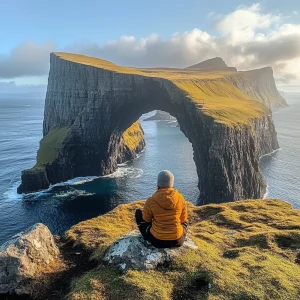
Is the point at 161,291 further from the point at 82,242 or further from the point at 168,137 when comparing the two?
the point at 168,137

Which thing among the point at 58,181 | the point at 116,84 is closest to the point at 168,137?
the point at 116,84

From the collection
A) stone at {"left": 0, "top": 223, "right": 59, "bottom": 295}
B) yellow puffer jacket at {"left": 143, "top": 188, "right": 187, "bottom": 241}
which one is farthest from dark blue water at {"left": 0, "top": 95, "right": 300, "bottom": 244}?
yellow puffer jacket at {"left": 143, "top": 188, "right": 187, "bottom": 241}

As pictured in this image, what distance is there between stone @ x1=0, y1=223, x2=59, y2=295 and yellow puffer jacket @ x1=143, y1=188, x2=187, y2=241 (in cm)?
601

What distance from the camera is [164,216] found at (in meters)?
15.4

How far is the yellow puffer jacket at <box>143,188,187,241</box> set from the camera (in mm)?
15297

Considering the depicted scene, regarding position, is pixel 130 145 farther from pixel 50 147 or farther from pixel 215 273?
pixel 215 273

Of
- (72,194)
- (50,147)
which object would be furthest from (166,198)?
(50,147)

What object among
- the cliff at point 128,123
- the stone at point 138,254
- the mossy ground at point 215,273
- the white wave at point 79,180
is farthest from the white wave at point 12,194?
the stone at point 138,254

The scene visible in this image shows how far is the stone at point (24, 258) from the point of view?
598 inches

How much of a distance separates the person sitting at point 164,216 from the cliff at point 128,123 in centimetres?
5648

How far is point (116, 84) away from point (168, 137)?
74769mm

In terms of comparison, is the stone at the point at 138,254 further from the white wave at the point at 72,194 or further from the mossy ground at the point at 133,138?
the mossy ground at the point at 133,138

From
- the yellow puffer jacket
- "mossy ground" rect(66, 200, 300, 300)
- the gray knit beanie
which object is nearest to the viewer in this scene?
"mossy ground" rect(66, 200, 300, 300)

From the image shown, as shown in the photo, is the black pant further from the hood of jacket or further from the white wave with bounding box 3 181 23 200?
the white wave with bounding box 3 181 23 200
